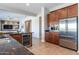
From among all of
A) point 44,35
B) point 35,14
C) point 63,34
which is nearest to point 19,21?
point 35,14

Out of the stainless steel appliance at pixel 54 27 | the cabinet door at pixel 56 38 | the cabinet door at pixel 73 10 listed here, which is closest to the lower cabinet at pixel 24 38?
the cabinet door at pixel 56 38

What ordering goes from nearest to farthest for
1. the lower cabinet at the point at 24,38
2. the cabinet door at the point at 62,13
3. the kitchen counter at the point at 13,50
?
the kitchen counter at the point at 13,50 → the lower cabinet at the point at 24,38 → the cabinet door at the point at 62,13

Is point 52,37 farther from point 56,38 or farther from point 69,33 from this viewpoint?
point 69,33

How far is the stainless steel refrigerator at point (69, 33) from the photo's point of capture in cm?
549

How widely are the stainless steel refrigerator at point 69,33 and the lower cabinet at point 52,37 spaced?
680mm

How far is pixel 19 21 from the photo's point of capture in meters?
18.5

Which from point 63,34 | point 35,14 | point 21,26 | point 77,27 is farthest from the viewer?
point 21,26

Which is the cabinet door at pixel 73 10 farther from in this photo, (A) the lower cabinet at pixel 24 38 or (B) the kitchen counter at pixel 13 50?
(B) the kitchen counter at pixel 13 50

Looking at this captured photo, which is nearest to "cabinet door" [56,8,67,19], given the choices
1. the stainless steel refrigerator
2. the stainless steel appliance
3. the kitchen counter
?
the stainless steel refrigerator

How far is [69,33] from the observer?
586cm

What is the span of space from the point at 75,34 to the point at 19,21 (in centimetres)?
1391

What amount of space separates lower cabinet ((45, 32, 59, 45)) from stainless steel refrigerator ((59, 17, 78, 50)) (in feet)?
2.23
